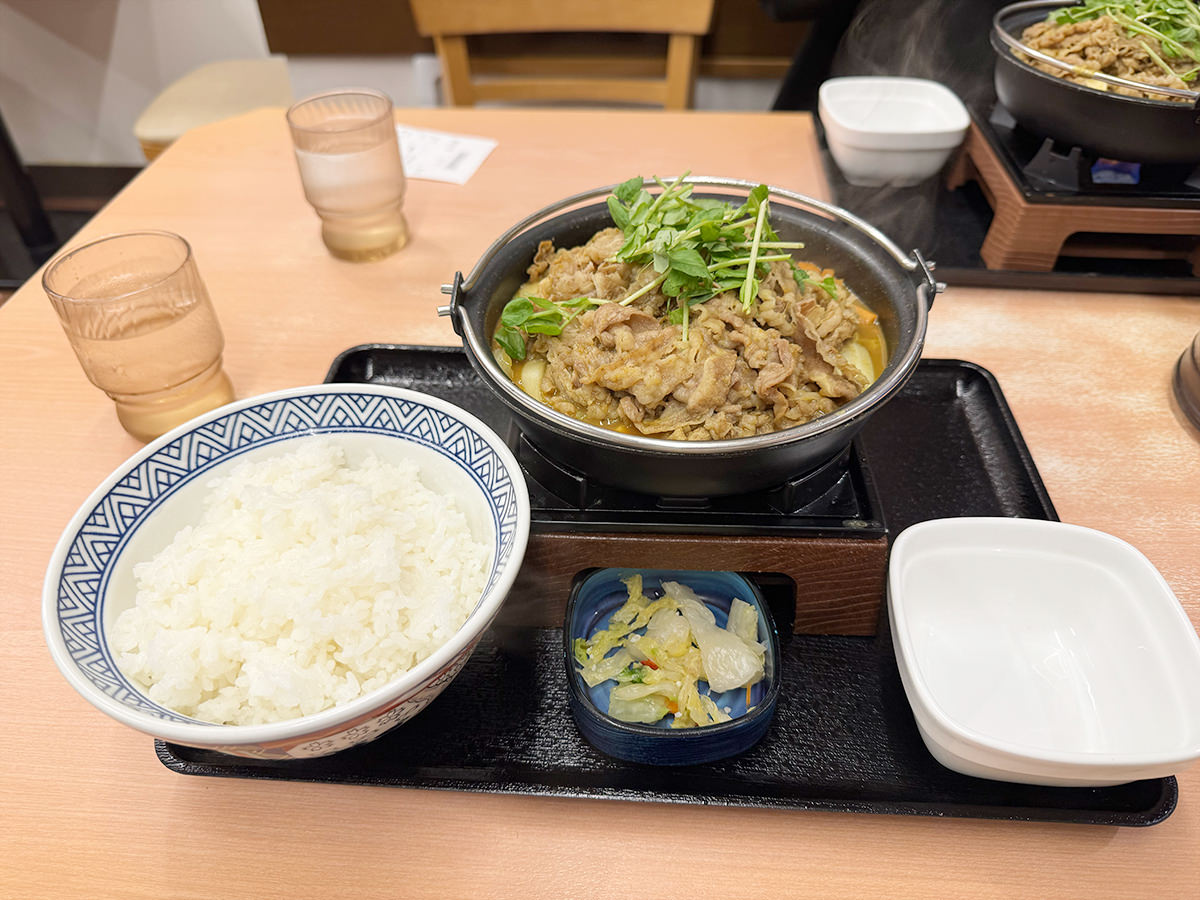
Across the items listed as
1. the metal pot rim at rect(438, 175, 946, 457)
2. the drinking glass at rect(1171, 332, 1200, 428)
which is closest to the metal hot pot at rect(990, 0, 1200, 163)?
the drinking glass at rect(1171, 332, 1200, 428)

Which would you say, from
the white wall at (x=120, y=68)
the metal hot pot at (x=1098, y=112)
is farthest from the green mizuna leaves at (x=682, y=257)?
the white wall at (x=120, y=68)

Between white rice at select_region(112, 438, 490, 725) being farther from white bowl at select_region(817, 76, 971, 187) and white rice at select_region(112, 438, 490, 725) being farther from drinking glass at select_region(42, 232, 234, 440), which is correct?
white bowl at select_region(817, 76, 971, 187)

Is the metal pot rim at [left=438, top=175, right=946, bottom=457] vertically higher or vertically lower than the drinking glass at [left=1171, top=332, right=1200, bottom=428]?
higher

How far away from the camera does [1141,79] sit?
2121 mm

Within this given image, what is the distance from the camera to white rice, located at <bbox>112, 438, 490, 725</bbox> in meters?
1.15

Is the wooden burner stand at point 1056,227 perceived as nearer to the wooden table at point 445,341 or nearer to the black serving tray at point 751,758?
the wooden table at point 445,341

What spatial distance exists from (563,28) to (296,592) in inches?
126

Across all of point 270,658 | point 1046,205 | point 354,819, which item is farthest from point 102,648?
point 1046,205

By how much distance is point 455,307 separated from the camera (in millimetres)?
1457

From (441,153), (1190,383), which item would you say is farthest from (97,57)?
(1190,383)

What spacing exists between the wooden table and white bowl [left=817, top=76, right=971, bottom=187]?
8.5 inches

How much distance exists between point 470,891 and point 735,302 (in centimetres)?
105

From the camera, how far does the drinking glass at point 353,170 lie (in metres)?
2.31

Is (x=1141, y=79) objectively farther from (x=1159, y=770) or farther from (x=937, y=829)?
(x=937, y=829)
